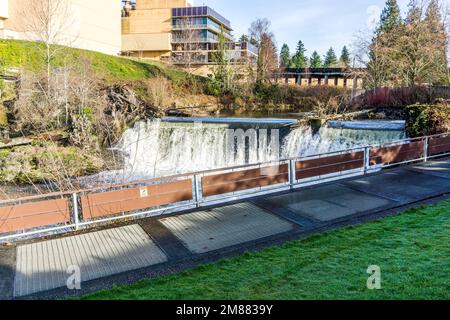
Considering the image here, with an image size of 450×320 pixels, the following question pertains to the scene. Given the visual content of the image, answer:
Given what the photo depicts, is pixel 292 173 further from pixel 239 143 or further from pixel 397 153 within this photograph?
pixel 239 143

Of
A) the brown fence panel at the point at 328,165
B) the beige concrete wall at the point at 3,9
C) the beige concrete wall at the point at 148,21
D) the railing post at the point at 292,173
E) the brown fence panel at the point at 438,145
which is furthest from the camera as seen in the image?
the beige concrete wall at the point at 148,21

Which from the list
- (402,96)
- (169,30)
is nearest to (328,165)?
(402,96)

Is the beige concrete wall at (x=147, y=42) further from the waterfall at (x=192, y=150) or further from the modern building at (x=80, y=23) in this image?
the waterfall at (x=192, y=150)

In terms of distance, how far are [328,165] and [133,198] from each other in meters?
5.36

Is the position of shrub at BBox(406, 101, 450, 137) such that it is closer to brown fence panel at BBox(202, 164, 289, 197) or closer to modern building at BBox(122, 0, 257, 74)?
brown fence panel at BBox(202, 164, 289, 197)

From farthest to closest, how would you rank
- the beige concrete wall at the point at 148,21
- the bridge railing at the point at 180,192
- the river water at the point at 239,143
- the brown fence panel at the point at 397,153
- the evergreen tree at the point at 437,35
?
the beige concrete wall at the point at 148,21 → the evergreen tree at the point at 437,35 → the river water at the point at 239,143 → the brown fence panel at the point at 397,153 → the bridge railing at the point at 180,192

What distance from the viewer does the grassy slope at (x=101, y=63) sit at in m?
34.6

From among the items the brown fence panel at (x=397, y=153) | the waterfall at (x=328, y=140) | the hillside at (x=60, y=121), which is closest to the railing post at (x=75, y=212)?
the hillside at (x=60, y=121)

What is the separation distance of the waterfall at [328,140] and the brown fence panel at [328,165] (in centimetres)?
761

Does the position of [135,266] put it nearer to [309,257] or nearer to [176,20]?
[309,257]

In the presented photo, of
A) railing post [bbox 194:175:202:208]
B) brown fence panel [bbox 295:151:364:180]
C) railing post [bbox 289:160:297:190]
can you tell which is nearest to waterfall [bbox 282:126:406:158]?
brown fence panel [bbox 295:151:364:180]

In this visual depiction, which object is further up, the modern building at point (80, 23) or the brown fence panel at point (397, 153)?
the modern building at point (80, 23)

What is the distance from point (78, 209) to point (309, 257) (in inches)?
174

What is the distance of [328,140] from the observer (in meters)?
19.4
